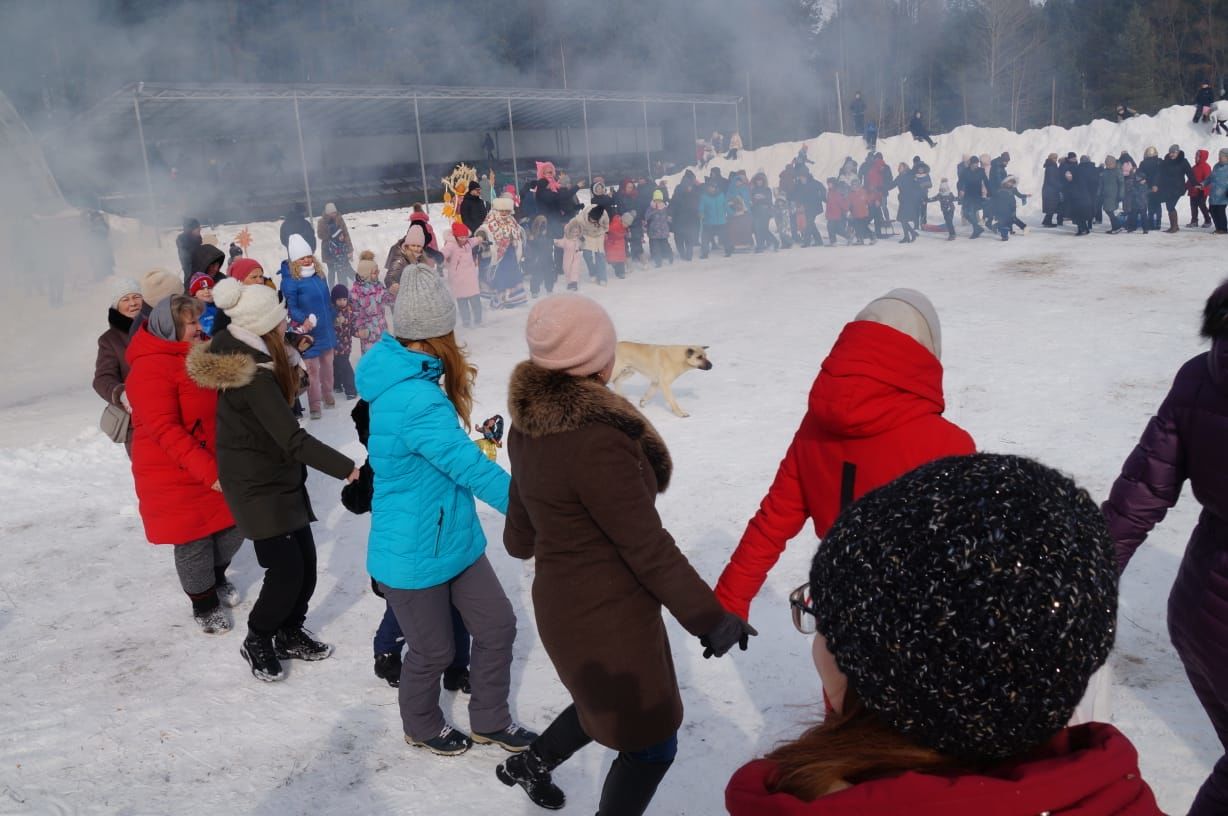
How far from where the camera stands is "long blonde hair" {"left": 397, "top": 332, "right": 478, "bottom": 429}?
2.81 metres

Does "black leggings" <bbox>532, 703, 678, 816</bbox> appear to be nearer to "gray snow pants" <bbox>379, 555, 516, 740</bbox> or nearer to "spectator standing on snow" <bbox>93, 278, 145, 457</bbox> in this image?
"gray snow pants" <bbox>379, 555, 516, 740</bbox>

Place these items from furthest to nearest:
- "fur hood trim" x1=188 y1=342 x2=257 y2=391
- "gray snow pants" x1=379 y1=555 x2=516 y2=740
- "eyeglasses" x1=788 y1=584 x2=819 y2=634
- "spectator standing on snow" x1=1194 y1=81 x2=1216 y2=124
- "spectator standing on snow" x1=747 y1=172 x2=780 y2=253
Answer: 1. "spectator standing on snow" x1=1194 y1=81 x2=1216 y2=124
2. "spectator standing on snow" x1=747 y1=172 x2=780 y2=253
3. "fur hood trim" x1=188 y1=342 x2=257 y2=391
4. "gray snow pants" x1=379 y1=555 x2=516 y2=740
5. "eyeglasses" x1=788 y1=584 x2=819 y2=634

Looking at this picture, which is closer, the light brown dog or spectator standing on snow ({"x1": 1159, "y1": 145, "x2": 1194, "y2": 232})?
the light brown dog

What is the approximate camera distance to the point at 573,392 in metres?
2.11

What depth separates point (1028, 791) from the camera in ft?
2.78

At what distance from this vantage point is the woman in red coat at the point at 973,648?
844mm

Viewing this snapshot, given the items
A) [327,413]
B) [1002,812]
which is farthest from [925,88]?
[1002,812]

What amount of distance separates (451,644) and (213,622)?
1.70m

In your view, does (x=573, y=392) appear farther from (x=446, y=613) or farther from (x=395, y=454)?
(x=446, y=613)

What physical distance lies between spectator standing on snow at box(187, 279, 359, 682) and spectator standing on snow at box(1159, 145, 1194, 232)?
14666mm

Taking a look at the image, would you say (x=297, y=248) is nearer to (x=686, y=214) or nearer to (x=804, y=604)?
(x=804, y=604)

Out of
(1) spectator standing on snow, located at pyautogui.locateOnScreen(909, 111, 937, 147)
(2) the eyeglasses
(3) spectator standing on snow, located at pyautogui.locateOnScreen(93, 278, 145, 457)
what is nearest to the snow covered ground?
(3) spectator standing on snow, located at pyautogui.locateOnScreen(93, 278, 145, 457)

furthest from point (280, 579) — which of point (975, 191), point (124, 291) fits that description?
point (975, 191)

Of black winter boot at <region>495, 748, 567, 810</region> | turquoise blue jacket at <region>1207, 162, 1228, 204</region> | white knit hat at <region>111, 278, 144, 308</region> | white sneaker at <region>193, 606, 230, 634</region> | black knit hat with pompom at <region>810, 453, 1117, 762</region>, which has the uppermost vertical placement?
turquoise blue jacket at <region>1207, 162, 1228, 204</region>
